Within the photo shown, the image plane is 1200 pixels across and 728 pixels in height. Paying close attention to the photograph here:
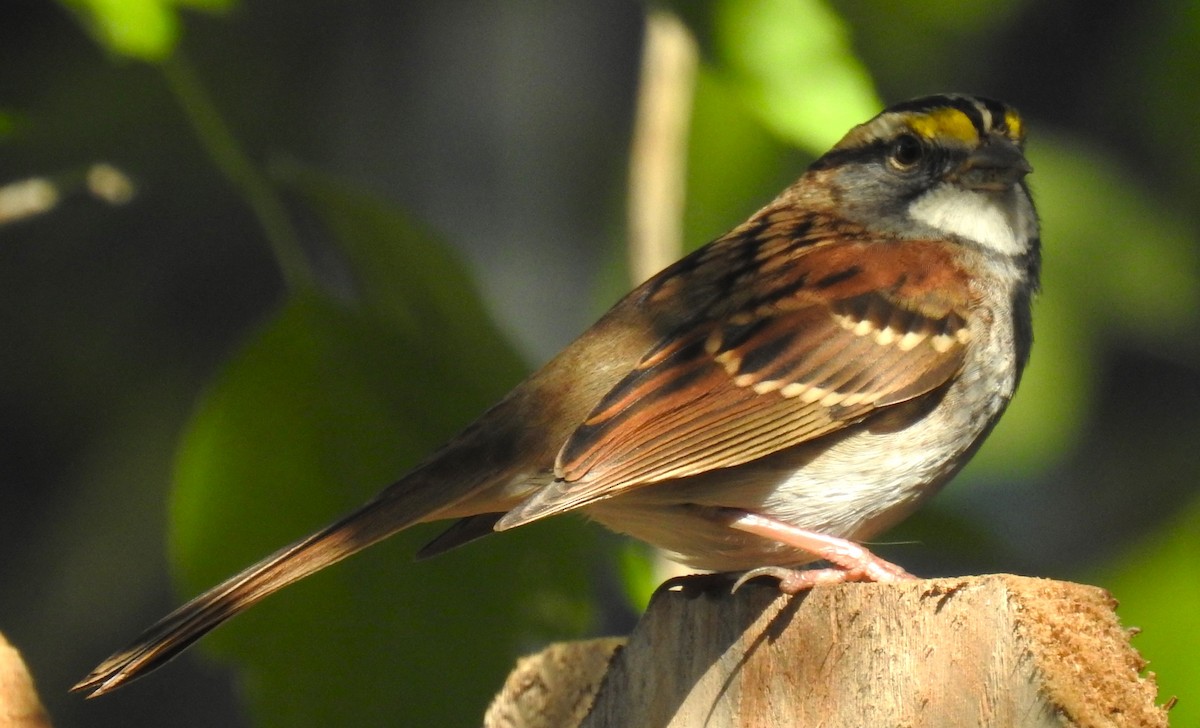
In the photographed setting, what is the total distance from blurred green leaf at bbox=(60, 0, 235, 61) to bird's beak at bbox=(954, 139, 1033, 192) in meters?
1.41

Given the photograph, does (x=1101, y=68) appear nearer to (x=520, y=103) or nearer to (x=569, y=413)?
(x=520, y=103)

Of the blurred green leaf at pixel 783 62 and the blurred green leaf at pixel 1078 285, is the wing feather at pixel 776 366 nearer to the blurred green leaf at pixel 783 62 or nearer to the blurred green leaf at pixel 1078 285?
the blurred green leaf at pixel 783 62

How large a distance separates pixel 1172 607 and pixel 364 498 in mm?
1231

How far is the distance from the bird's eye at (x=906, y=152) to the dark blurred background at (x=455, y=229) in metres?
0.16

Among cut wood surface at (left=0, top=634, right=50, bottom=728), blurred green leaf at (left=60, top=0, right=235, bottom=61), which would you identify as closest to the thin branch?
blurred green leaf at (left=60, top=0, right=235, bottom=61)

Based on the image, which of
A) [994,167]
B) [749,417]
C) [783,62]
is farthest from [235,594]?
[994,167]

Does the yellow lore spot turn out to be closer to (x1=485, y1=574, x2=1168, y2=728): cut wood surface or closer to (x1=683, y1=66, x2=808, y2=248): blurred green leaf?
(x1=683, y1=66, x2=808, y2=248): blurred green leaf

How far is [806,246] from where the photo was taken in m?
2.72

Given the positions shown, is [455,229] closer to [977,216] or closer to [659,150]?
[659,150]

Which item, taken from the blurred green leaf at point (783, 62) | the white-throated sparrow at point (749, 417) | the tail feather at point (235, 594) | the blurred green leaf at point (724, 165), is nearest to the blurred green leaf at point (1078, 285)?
the blurred green leaf at point (724, 165)

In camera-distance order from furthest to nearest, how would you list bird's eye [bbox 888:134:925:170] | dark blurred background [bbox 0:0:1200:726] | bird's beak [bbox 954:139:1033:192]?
dark blurred background [bbox 0:0:1200:726] → bird's eye [bbox 888:134:925:170] → bird's beak [bbox 954:139:1033:192]

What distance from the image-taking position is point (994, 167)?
280cm

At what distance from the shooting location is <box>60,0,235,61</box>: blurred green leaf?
86.5 inches

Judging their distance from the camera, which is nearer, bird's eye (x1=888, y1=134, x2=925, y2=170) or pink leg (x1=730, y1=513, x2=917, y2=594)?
pink leg (x1=730, y1=513, x2=917, y2=594)
